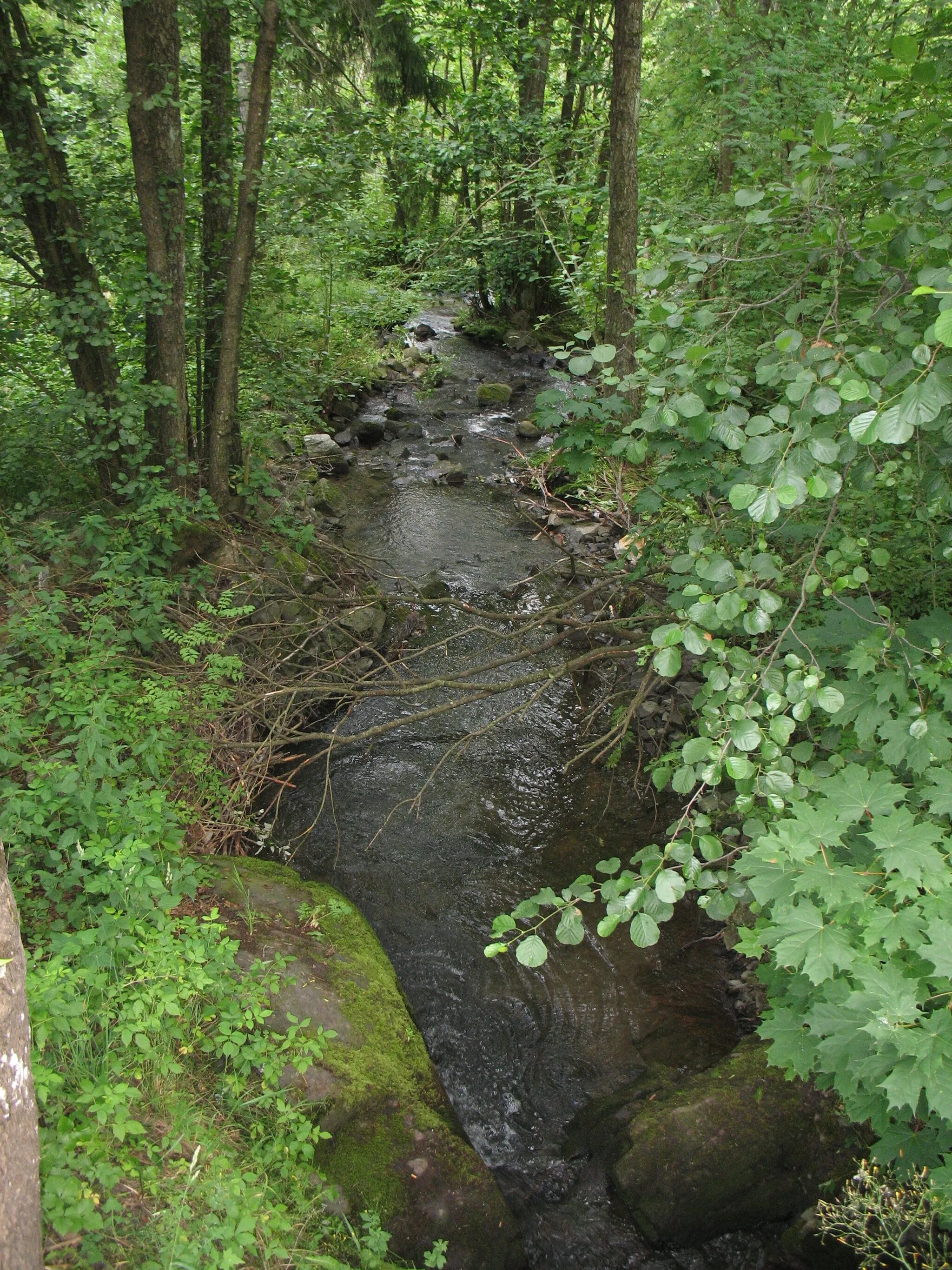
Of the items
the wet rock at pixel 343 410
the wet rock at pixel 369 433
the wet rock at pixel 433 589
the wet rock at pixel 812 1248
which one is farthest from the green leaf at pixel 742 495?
the wet rock at pixel 343 410

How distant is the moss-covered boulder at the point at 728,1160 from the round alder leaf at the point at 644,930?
2169mm

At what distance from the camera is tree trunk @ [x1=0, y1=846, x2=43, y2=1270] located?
190 cm

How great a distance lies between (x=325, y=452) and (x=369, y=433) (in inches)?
56.4

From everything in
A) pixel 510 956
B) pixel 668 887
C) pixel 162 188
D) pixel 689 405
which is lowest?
pixel 510 956

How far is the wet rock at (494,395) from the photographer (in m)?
13.7

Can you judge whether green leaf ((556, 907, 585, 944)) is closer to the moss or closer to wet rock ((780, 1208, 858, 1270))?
the moss

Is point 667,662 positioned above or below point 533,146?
below

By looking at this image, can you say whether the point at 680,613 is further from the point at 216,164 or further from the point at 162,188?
the point at 216,164

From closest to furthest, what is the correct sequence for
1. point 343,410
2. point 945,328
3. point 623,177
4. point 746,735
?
point 945,328 < point 746,735 < point 623,177 < point 343,410

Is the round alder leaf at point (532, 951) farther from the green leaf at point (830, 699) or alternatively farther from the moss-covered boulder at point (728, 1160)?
the moss-covered boulder at point (728, 1160)

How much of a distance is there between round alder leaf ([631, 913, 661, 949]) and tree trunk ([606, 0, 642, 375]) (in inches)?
214

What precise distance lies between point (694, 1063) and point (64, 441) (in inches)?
243

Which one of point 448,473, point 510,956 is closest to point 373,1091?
point 510,956

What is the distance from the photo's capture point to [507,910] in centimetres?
508
